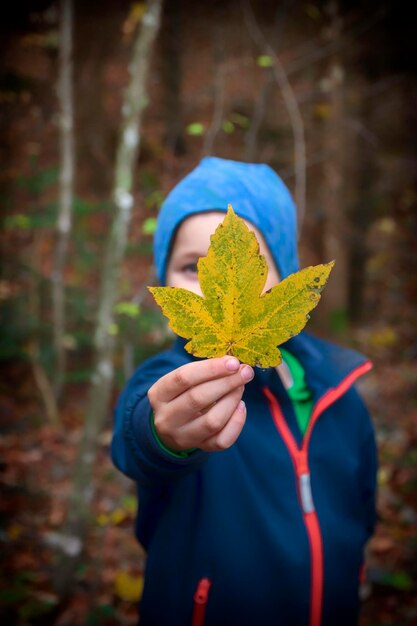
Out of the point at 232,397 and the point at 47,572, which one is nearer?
the point at 232,397

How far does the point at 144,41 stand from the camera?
2799 mm

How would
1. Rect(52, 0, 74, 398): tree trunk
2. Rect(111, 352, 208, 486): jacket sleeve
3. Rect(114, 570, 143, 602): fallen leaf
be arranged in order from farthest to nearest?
Rect(52, 0, 74, 398): tree trunk < Rect(114, 570, 143, 602): fallen leaf < Rect(111, 352, 208, 486): jacket sleeve

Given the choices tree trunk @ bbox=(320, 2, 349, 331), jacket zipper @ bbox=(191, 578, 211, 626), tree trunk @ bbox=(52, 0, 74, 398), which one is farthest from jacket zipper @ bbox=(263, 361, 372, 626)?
tree trunk @ bbox=(320, 2, 349, 331)

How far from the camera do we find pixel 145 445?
0.98 metres

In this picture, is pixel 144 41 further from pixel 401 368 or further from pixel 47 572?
pixel 401 368

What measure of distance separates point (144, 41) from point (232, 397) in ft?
9.63

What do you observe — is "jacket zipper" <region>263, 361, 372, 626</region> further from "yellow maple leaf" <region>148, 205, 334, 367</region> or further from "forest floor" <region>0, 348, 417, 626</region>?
"forest floor" <region>0, 348, 417, 626</region>

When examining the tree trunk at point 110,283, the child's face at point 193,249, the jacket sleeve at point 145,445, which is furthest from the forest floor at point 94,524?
the child's face at point 193,249

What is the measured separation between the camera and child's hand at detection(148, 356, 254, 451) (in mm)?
691

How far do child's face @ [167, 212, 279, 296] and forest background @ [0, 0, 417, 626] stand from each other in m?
1.51

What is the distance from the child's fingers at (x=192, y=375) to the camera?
668 mm

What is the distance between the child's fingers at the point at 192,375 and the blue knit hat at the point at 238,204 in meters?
0.71

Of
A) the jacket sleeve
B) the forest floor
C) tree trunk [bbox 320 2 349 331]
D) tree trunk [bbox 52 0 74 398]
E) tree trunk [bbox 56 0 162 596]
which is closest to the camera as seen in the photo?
the jacket sleeve

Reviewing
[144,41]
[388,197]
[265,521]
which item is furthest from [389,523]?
[388,197]
